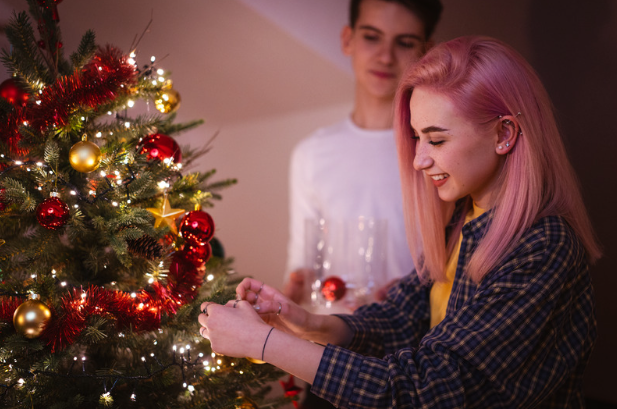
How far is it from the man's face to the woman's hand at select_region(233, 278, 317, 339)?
1165 mm

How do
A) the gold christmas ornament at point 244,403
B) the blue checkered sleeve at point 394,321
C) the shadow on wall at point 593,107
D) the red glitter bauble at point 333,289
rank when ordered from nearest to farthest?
the gold christmas ornament at point 244,403
the blue checkered sleeve at point 394,321
the shadow on wall at point 593,107
the red glitter bauble at point 333,289

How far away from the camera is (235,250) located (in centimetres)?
251

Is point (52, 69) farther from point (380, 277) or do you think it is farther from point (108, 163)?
point (380, 277)

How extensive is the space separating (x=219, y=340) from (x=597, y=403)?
4.67 feet

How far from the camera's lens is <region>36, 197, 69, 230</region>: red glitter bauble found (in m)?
1.00

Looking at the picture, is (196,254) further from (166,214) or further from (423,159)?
(423,159)

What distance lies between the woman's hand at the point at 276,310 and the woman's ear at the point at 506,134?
0.64m

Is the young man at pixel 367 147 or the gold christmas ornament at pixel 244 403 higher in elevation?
the young man at pixel 367 147

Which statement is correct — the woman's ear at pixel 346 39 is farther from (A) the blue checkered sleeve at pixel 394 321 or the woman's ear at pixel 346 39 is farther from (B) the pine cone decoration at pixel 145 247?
(B) the pine cone decoration at pixel 145 247

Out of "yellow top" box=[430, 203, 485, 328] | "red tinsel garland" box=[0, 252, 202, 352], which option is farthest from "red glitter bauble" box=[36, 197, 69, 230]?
"yellow top" box=[430, 203, 485, 328]

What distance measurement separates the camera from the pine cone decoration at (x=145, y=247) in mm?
1098

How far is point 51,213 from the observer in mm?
1000

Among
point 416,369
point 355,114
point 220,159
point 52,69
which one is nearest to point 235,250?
point 220,159

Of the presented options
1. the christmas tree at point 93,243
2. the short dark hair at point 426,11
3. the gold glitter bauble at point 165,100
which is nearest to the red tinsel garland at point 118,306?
the christmas tree at point 93,243
